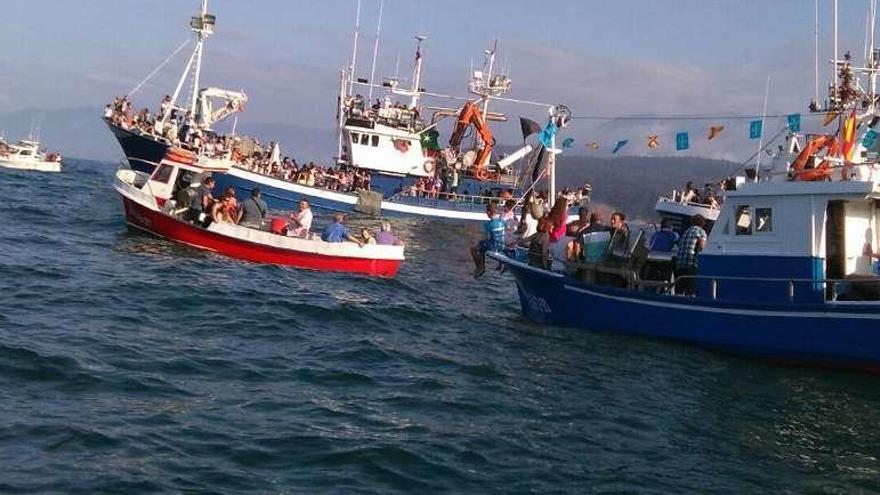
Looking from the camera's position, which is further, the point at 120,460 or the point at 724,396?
the point at 724,396

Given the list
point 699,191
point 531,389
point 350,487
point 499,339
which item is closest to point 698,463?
point 531,389

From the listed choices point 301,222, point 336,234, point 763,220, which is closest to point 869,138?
point 763,220

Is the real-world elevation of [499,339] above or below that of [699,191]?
below

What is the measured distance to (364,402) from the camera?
11.1 m

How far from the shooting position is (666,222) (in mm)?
18688

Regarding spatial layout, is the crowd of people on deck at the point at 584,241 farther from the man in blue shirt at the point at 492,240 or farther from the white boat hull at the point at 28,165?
the white boat hull at the point at 28,165

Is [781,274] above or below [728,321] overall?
above

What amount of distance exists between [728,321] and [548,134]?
26.0 ft

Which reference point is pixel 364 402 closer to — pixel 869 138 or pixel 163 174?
pixel 869 138

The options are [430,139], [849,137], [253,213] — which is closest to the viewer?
[849,137]

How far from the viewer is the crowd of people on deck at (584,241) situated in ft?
57.2

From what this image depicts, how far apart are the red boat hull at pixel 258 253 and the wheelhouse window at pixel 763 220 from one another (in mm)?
10310

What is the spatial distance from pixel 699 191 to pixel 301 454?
116ft

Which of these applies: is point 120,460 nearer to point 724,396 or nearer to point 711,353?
point 724,396
